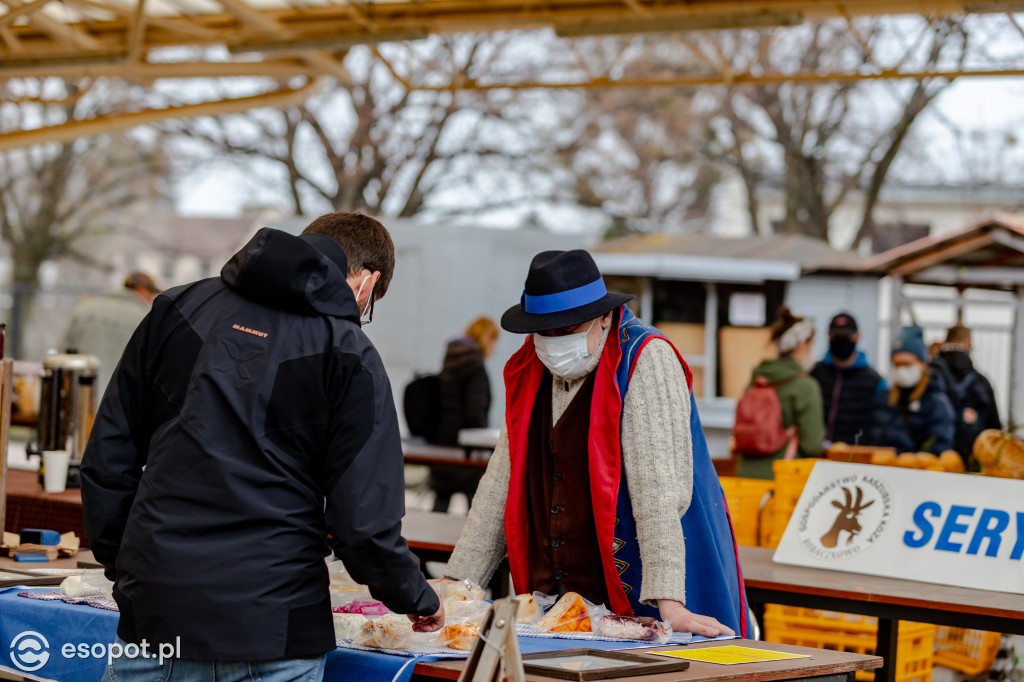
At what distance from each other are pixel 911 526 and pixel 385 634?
8.06ft

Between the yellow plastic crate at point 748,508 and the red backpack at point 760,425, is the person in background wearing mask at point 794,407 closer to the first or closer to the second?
the red backpack at point 760,425

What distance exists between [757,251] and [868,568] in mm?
11317

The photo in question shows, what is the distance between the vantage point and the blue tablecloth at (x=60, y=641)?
3105mm

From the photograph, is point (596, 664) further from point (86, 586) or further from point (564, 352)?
point (86, 586)

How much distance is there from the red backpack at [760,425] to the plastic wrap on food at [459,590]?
4.49m

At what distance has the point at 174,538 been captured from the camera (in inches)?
95.9

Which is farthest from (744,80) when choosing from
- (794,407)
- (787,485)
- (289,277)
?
(289,277)

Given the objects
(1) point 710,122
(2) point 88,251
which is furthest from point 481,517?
(2) point 88,251

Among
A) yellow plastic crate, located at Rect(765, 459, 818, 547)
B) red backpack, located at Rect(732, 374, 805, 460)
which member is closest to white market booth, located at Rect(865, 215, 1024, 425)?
red backpack, located at Rect(732, 374, 805, 460)

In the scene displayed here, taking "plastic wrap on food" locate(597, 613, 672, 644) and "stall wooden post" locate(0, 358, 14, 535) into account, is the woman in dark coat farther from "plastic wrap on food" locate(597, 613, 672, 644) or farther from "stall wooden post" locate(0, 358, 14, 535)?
"plastic wrap on food" locate(597, 613, 672, 644)

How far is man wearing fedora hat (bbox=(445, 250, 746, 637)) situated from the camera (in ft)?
10.9

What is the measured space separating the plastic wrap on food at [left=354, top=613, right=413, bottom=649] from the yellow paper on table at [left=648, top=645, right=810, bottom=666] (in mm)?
649

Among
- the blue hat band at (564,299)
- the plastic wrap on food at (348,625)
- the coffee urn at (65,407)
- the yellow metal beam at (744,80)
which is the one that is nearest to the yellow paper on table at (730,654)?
the plastic wrap on food at (348,625)

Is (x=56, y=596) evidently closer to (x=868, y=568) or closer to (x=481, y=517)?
(x=481, y=517)
